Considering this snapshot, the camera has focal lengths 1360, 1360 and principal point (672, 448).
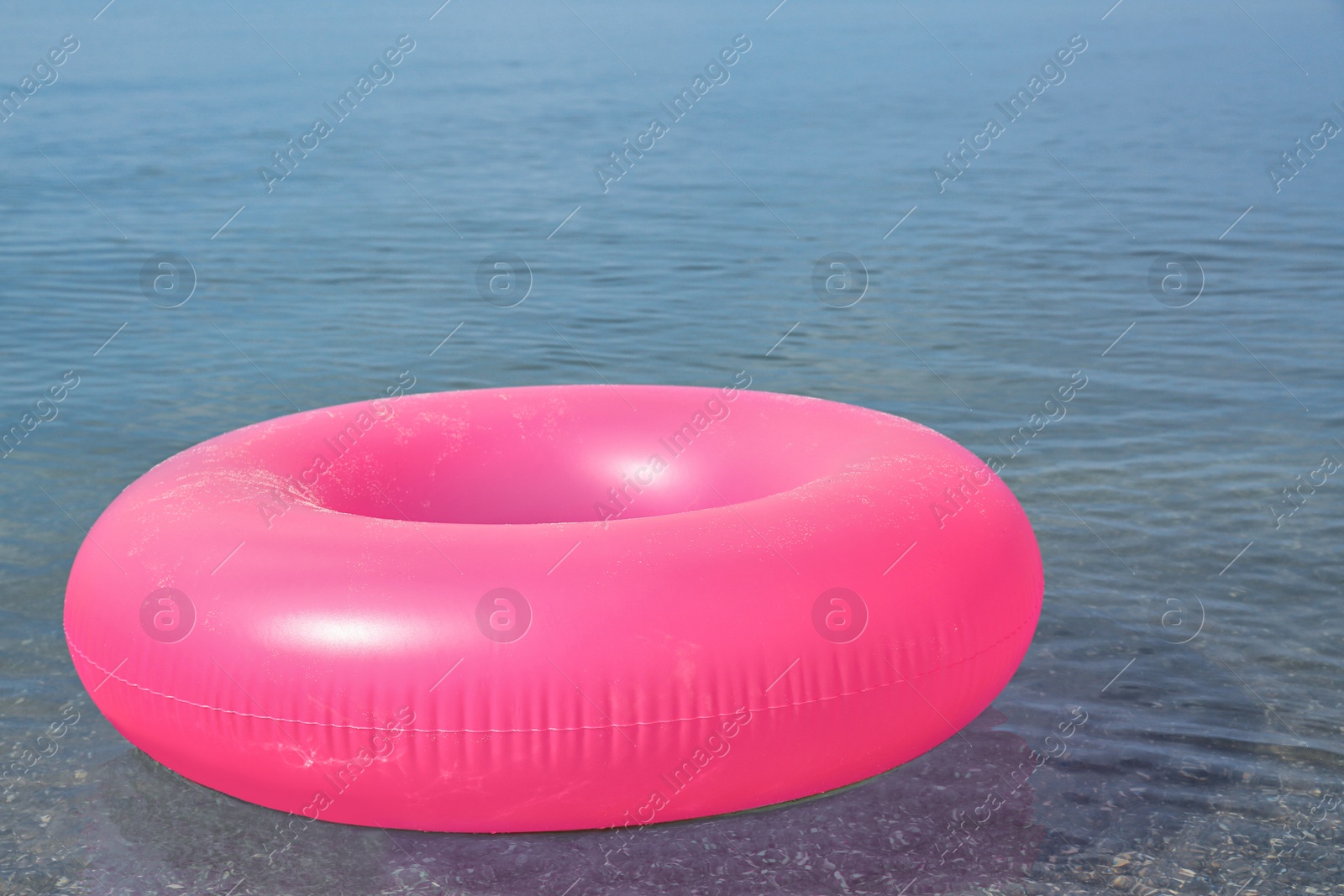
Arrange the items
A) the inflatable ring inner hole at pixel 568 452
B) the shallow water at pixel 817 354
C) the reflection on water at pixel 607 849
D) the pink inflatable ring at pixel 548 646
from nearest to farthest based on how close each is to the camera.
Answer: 1. the pink inflatable ring at pixel 548 646
2. the reflection on water at pixel 607 849
3. the shallow water at pixel 817 354
4. the inflatable ring inner hole at pixel 568 452

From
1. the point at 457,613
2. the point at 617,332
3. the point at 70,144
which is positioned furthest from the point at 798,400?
the point at 70,144

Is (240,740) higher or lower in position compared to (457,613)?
lower

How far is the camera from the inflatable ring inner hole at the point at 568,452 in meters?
4.01

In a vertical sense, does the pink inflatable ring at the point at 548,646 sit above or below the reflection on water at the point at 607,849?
above

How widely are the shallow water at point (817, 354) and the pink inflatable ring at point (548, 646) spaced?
0.25m

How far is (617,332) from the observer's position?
823 centimetres

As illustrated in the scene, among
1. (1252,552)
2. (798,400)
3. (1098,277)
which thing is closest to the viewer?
(798,400)

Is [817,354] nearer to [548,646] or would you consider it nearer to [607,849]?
[607,849]

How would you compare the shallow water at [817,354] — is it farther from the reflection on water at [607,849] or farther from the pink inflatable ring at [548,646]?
the pink inflatable ring at [548,646]

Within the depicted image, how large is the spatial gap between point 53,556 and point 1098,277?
22.9ft

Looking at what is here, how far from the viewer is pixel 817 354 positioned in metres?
7.67

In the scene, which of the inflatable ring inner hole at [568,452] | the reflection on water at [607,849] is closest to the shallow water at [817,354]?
the reflection on water at [607,849]

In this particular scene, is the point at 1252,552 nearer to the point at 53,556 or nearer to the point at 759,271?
the point at 53,556

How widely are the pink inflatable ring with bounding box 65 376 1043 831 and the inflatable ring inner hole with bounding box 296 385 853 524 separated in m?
0.52
